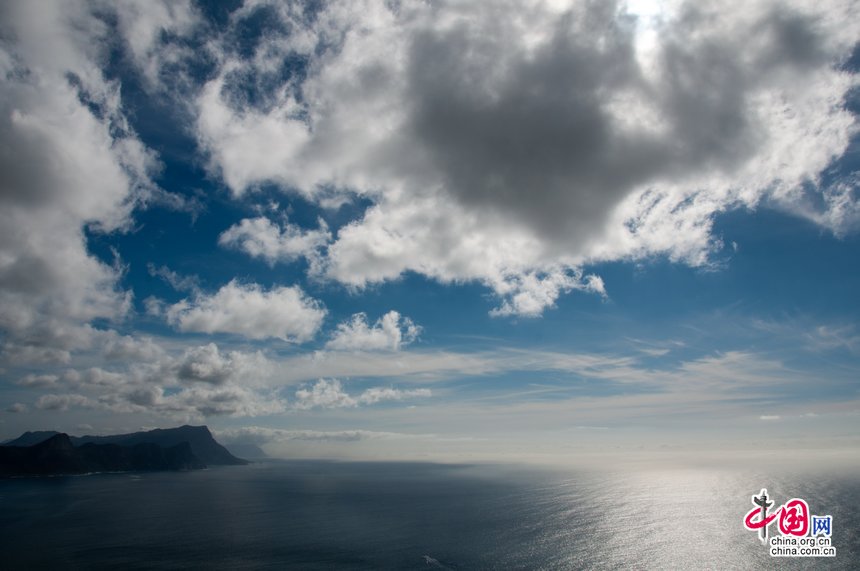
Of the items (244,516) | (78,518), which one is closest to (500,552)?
(244,516)

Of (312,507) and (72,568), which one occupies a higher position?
(72,568)

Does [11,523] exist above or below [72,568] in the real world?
below

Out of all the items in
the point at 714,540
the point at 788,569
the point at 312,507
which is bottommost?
the point at 312,507

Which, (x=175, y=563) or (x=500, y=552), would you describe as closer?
(x=175, y=563)

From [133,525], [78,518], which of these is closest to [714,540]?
[133,525]

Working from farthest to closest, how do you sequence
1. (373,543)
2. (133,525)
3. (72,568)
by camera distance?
1. (133,525)
2. (373,543)
3. (72,568)

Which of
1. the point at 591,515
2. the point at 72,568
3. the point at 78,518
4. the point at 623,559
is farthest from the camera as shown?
the point at 591,515

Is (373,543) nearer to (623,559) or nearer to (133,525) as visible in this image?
(623,559)

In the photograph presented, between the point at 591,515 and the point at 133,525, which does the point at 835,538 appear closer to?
the point at 591,515

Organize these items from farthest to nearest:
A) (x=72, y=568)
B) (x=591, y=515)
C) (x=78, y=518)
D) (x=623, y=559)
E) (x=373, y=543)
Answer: (x=591, y=515) → (x=78, y=518) → (x=373, y=543) → (x=623, y=559) → (x=72, y=568)
